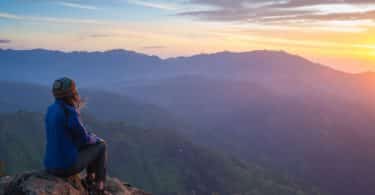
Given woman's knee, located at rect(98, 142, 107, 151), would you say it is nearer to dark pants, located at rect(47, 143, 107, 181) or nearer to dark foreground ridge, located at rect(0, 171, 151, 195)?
dark pants, located at rect(47, 143, 107, 181)

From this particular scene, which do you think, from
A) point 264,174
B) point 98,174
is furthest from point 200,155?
point 98,174

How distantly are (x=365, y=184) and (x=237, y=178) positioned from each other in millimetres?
68859

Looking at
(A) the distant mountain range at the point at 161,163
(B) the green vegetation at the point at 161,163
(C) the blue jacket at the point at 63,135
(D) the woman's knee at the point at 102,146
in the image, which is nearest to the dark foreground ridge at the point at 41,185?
(C) the blue jacket at the point at 63,135

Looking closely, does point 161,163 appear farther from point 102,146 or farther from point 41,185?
point 41,185

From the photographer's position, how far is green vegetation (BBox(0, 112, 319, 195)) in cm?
13662

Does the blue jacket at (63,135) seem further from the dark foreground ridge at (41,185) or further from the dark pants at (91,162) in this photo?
the dark foreground ridge at (41,185)

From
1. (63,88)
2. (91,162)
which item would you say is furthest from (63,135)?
(91,162)

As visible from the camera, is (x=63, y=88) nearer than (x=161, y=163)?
Yes

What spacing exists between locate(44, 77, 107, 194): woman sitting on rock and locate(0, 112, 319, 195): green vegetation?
124 metres

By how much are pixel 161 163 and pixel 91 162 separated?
142941mm

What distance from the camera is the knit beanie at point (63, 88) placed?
Result: 26.7 ft

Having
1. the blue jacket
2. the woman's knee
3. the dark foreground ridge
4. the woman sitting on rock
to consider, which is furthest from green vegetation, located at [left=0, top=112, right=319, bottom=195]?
the blue jacket

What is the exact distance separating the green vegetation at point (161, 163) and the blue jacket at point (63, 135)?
409 ft

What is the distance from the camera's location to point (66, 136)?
8.12m
